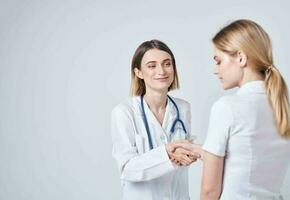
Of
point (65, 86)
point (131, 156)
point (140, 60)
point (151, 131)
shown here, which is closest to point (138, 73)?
point (140, 60)

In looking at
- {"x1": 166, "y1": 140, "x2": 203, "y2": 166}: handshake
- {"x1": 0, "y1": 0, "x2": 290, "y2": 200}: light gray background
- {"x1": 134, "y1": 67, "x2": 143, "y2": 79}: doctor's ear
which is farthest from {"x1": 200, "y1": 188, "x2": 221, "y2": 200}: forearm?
{"x1": 0, "y1": 0, "x2": 290, "y2": 200}: light gray background

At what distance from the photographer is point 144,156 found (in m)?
1.80

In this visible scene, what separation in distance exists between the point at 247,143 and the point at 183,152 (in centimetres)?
48

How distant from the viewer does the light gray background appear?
291cm

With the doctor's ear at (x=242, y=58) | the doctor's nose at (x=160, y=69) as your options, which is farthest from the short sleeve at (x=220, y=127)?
the doctor's nose at (x=160, y=69)

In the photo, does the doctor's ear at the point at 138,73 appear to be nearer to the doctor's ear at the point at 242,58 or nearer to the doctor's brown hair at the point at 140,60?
the doctor's brown hair at the point at 140,60

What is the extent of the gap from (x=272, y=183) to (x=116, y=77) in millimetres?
1697

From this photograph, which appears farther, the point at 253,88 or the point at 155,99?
the point at 155,99

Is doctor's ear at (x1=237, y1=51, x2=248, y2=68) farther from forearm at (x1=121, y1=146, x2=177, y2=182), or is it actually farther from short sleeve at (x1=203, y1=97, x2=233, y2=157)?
forearm at (x1=121, y1=146, x2=177, y2=182)

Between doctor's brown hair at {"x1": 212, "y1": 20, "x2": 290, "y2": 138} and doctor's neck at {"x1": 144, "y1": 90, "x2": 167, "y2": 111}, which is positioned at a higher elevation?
doctor's brown hair at {"x1": 212, "y1": 20, "x2": 290, "y2": 138}

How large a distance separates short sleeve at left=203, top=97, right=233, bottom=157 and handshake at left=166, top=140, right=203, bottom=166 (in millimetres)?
408

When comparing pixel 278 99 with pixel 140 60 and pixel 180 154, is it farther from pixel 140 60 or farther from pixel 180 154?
pixel 140 60

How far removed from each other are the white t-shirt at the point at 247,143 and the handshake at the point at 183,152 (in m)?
0.38

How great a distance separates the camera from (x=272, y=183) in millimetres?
1356
